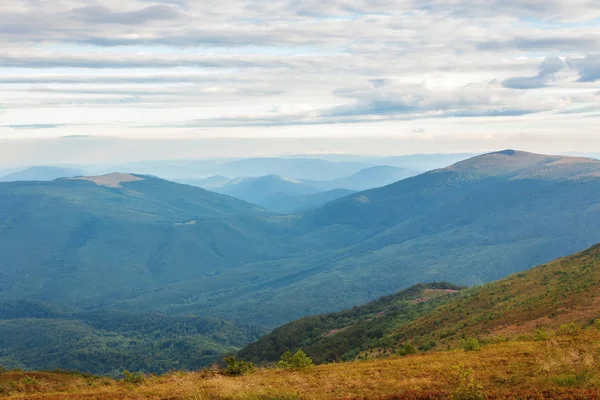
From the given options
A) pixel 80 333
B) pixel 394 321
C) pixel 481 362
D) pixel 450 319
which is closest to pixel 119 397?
pixel 481 362

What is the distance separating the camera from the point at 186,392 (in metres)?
22.5

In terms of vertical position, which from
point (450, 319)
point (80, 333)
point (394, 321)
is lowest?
point (80, 333)

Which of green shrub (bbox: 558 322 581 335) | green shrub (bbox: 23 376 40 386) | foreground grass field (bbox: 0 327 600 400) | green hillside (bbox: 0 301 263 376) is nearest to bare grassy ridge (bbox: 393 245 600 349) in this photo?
green shrub (bbox: 558 322 581 335)

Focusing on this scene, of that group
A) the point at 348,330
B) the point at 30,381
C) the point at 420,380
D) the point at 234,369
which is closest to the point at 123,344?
the point at 348,330

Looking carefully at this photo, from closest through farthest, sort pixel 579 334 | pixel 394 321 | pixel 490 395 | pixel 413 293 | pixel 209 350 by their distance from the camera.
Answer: pixel 490 395
pixel 579 334
pixel 394 321
pixel 413 293
pixel 209 350

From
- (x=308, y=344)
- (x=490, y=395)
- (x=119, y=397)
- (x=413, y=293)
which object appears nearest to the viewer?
(x=490, y=395)

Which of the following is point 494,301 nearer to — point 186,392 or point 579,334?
point 579,334

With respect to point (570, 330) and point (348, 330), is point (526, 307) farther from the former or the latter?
point (348, 330)

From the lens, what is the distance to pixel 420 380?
22656 mm

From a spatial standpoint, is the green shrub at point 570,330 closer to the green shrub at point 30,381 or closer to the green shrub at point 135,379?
the green shrub at point 135,379

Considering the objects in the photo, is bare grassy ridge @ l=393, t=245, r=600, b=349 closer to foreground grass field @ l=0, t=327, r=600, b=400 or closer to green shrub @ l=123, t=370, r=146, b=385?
foreground grass field @ l=0, t=327, r=600, b=400

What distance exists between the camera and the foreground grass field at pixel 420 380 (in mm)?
20016

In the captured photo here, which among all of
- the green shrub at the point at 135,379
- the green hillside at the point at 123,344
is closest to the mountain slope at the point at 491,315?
the green shrub at the point at 135,379

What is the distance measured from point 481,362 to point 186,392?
13735 millimetres
